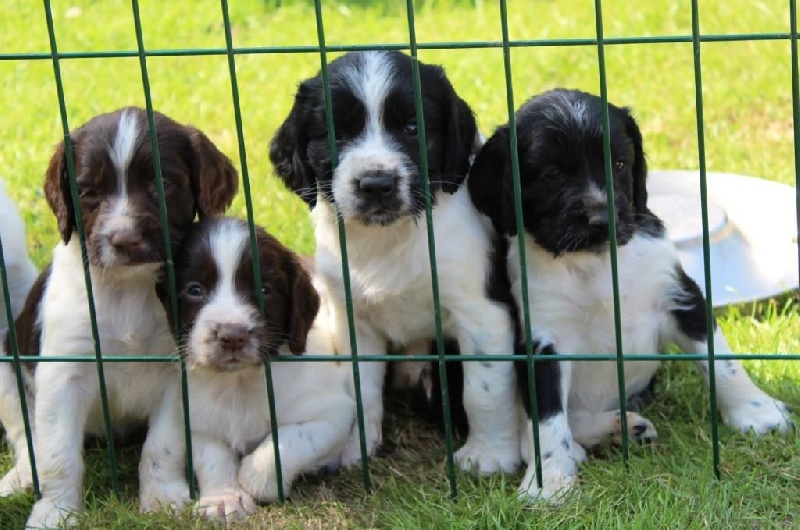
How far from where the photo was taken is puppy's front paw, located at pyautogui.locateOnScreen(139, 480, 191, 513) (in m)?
4.32

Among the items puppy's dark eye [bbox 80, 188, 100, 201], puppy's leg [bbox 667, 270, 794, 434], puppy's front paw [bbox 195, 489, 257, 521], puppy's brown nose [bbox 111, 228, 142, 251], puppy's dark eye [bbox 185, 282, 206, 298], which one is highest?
puppy's dark eye [bbox 80, 188, 100, 201]

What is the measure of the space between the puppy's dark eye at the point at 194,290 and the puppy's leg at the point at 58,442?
1.49 feet

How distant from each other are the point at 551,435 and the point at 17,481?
6.34ft

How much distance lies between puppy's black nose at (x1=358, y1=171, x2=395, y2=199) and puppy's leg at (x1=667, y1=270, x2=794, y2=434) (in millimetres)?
1148

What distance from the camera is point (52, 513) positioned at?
4277mm

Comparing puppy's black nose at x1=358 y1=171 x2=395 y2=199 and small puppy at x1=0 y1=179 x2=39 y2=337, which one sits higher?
puppy's black nose at x1=358 y1=171 x2=395 y2=199

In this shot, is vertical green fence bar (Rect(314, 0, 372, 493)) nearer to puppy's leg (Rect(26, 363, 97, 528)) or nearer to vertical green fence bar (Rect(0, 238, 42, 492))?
puppy's leg (Rect(26, 363, 97, 528))

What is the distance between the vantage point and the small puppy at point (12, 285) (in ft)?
15.4

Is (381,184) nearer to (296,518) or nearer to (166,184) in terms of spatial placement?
(166,184)

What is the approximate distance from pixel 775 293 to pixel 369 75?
8.03ft

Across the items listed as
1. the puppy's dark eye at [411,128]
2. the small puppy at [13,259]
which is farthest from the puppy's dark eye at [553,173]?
the small puppy at [13,259]

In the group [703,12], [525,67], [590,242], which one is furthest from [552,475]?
[703,12]

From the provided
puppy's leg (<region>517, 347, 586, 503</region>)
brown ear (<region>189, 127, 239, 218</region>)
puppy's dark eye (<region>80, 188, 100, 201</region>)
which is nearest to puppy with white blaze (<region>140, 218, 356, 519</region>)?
brown ear (<region>189, 127, 239, 218</region>)

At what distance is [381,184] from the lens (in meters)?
4.11
